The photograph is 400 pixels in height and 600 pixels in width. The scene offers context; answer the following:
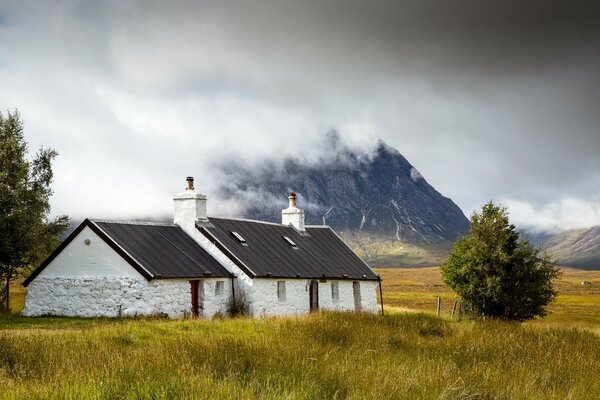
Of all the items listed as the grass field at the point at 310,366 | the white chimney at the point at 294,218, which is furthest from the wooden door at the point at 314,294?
A: the grass field at the point at 310,366

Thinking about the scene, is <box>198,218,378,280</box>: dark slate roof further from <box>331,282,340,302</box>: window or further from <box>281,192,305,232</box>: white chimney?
<box>331,282,340,302</box>: window

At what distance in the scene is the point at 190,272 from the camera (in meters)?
35.6

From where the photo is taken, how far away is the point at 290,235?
47969 millimetres

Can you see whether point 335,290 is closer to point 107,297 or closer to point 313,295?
point 313,295

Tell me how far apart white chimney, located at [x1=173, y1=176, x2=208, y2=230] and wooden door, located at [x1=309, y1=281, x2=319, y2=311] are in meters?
7.25

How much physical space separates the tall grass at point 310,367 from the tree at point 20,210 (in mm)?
17833

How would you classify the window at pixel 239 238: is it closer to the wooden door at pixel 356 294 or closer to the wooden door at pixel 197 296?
the wooden door at pixel 197 296

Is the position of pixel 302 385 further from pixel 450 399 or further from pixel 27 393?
pixel 27 393

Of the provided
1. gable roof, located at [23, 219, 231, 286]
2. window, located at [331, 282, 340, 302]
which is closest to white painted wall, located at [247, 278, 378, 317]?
window, located at [331, 282, 340, 302]

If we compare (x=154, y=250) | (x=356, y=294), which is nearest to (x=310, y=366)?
(x=154, y=250)

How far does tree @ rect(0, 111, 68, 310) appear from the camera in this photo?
122 feet

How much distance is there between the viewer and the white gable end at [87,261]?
33938 mm

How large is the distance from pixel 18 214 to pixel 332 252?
20.2m

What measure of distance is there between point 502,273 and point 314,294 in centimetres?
1063
